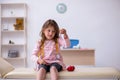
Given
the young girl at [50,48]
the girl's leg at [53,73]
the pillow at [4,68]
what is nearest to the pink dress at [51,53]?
the young girl at [50,48]

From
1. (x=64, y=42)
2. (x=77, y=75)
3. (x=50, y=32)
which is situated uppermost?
(x=50, y=32)

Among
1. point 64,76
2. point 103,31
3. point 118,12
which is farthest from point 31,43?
point 64,76

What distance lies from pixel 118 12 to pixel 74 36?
1170 millimetres

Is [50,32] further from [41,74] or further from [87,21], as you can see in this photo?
[87,21]

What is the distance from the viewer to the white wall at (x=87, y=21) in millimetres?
5340

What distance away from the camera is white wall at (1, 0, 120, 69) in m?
5.34

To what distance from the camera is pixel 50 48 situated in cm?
251

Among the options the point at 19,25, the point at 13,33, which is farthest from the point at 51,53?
the point at 13,33

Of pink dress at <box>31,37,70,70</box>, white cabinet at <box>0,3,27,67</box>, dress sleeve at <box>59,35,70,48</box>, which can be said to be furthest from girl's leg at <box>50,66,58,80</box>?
white cabinet at <box>0,3,27,67</box>

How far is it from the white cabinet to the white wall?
0.15 meters

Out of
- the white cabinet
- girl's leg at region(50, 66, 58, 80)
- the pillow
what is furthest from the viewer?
the white cabinet

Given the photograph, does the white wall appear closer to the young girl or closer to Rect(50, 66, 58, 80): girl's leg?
the young girl

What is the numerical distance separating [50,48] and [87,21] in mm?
2977

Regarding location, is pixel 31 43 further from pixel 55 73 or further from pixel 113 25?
pixel 55 73
